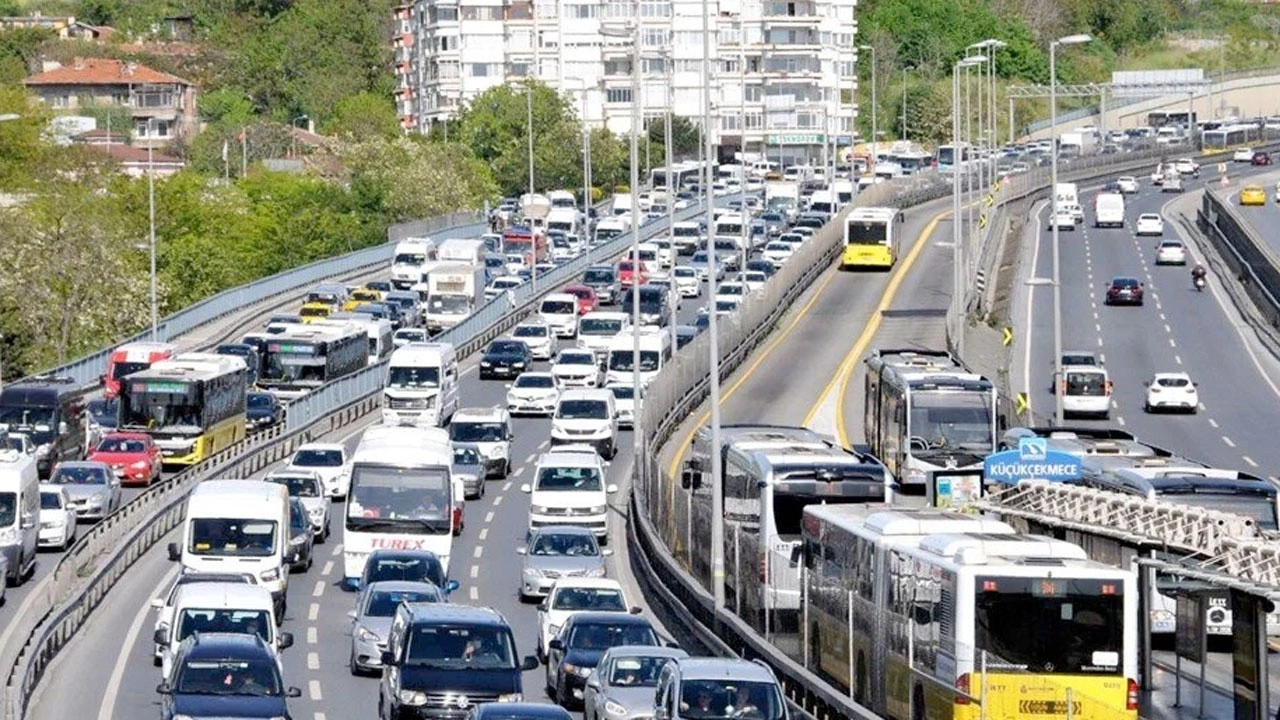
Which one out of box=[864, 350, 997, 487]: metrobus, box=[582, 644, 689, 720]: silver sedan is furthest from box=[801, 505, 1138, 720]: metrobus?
box=[864, 350, 997, 487]: metrobus

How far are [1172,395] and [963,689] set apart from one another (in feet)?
167

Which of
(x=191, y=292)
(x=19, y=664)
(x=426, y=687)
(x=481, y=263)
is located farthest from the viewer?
(x=191, y=292)

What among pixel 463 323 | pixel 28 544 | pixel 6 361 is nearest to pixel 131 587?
A: pixel 28 544

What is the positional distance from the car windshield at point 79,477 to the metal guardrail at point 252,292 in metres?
20.3

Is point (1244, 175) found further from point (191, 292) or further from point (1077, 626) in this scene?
point (1077, 626)

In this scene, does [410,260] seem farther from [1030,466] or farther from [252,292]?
[1030,466]

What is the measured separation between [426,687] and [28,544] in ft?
55.7

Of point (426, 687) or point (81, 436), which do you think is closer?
point (426, 687)

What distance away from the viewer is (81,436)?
64.1 metres

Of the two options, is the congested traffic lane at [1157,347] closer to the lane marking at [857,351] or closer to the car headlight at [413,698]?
the lane marking at [857,351]

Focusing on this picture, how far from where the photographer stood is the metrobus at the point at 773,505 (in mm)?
37594

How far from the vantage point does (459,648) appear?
3438 centimetres

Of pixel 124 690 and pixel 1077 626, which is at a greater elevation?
pixel 1077 626

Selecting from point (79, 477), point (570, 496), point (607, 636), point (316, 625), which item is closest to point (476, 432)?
point (570, 496)
